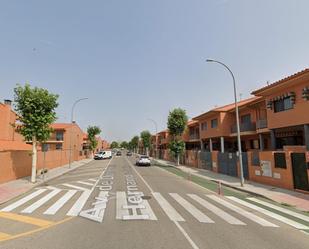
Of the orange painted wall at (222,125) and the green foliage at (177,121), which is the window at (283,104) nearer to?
the orange painted wall at (222,125)

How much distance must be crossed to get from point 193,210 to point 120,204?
3.22m

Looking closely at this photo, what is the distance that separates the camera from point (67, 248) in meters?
5.91

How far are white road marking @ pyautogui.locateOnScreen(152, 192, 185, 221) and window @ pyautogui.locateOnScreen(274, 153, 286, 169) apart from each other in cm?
857

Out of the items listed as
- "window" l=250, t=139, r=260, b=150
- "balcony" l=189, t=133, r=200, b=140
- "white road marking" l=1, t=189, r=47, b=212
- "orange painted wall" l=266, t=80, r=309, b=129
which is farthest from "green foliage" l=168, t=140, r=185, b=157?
"white road marking" l=1, t=189, r=47, b=212

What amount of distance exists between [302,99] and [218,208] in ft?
43.0

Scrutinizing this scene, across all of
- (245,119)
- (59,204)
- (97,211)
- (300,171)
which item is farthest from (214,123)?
(97,211)

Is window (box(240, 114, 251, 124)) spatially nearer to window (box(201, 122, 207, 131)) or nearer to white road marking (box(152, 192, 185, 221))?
window (box(201, 122, 207, 131))

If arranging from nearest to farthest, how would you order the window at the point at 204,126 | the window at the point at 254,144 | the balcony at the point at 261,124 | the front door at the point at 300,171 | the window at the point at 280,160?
1. the front door at the point at 300,171
2. the window at the point at 280,160
3. the balcony at the point at 261,124
4. the window at the point at 254,144
5. the window at the point at 204,126

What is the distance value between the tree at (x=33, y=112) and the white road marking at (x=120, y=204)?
858cm

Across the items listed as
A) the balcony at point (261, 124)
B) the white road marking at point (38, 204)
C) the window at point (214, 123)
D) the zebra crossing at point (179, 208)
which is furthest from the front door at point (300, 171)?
the window at point (214, 123)

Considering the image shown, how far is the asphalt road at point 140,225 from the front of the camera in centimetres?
638

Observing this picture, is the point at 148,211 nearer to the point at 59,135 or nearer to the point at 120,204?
the point at 120,204

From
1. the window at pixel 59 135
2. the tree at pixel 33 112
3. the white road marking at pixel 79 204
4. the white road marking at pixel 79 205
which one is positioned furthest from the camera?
the window at pixel 59 135

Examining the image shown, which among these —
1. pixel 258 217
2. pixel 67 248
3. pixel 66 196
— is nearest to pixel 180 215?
pixel 258 217
